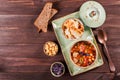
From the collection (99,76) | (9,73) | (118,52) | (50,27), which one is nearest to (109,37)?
(118,52)

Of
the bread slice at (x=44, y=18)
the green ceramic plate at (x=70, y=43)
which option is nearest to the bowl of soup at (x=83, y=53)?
the green ceramic plate at (x=70, y=43)

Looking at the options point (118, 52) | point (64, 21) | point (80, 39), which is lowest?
point (118, 52)

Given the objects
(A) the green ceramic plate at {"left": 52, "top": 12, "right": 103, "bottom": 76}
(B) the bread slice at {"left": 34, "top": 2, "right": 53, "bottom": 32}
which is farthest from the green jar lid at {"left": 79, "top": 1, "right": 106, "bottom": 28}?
(B) the bread slice at {"left": 34, "top": 2, "right": 53, "bottom": 32}

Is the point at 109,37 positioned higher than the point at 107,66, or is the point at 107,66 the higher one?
the point at 109,37

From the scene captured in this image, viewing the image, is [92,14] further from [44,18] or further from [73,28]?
[44,18]

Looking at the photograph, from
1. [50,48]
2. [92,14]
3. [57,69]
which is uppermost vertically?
[92,14]

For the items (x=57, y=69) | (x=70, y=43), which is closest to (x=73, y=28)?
(x=70, y=43)

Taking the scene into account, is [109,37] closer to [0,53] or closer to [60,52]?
[60,52]
